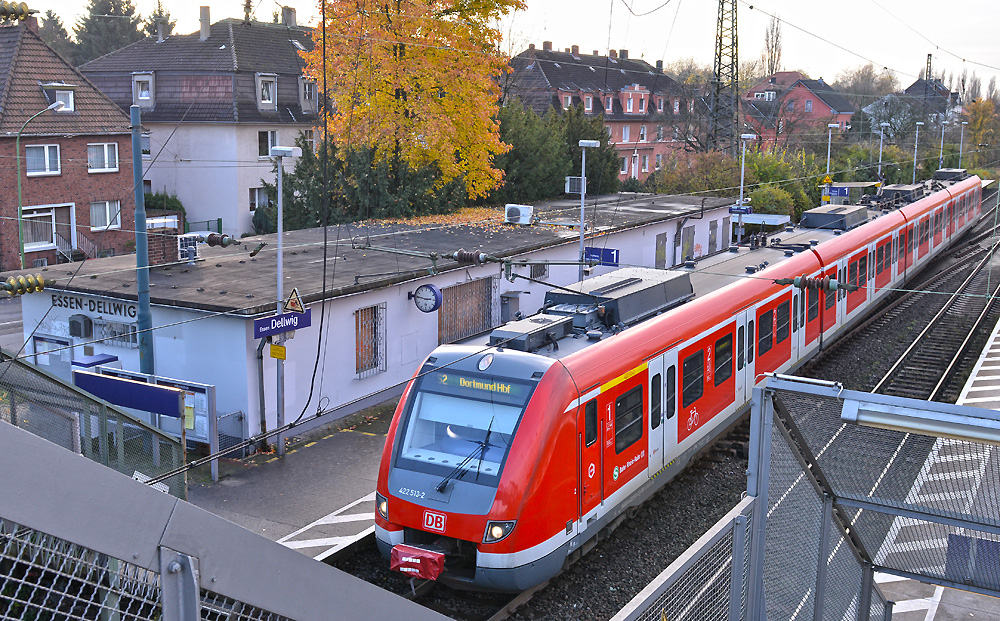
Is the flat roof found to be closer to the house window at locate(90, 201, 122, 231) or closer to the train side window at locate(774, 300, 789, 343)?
the train side window at locate(774, 300, 789, 343)

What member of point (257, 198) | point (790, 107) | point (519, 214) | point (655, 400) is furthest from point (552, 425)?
point (790, 107)

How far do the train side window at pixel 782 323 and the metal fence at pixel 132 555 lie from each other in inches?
588

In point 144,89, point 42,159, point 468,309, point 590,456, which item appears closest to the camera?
point 590,456

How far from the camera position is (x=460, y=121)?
29.9m

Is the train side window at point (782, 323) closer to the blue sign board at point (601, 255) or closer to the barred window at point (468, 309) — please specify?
the blue sign board at point (601, 255)

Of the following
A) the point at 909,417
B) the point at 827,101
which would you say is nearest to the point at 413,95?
the point at 909,417

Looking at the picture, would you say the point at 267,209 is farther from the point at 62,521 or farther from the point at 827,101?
the point at 827,101

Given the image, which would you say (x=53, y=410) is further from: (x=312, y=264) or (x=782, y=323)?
(x=312, y=264)

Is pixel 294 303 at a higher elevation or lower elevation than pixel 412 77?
lower

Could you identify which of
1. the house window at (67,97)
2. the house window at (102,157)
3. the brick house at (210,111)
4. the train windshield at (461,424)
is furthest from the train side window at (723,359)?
the brick house at (210,111)

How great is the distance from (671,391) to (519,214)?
12.6 m

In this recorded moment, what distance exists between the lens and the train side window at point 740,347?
14.5 m

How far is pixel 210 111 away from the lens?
139ft

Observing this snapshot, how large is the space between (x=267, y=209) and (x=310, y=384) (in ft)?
79.6
